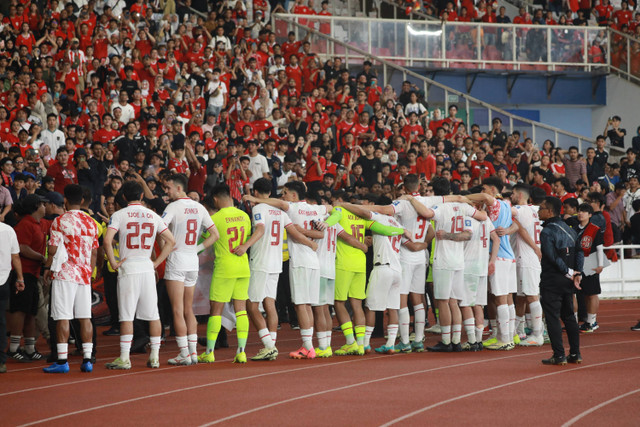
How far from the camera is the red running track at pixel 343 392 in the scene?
7.70 metres

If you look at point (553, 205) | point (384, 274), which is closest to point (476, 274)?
point (384, 274)

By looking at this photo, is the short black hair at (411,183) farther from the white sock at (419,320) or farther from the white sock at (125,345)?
the white sock at (125,345)

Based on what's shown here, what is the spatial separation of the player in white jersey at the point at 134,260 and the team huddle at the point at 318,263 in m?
0.01

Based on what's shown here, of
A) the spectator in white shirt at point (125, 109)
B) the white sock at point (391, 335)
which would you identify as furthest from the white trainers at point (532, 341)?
the spectator in white shirt at point (125, 109)

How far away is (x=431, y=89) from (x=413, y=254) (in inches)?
587

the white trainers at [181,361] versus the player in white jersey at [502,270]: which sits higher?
the player in white jersey at [502,270]

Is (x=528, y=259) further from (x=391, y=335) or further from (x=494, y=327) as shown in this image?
(x=391, y=335)

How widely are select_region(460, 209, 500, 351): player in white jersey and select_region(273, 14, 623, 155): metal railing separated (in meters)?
14.1

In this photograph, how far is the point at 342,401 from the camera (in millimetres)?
8406

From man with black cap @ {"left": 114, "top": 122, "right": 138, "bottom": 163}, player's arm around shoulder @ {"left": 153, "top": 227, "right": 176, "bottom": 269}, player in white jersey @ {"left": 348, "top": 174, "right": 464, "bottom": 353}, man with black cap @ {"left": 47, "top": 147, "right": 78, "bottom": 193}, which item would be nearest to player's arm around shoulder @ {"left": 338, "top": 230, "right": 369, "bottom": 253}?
player in white jersey @ {"left": 348, "top": 174, "right": 464, "bottom": 353}

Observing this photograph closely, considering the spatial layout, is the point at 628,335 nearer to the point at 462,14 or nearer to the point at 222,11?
the point at 222,11

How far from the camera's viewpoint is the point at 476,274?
12.2 meters

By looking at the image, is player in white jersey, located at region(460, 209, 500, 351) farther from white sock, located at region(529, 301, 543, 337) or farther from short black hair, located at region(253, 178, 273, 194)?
short black hair, located at region(253, 178, 273, 194)

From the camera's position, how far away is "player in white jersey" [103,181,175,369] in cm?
1041
